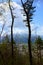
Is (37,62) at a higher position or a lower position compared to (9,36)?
lower

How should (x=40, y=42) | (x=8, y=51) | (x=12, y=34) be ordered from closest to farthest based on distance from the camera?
(x=12, y=34) → (x=8, y=51) → (x=40, y=42)

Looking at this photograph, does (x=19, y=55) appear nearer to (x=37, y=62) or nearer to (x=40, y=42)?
(x=37, y=62)

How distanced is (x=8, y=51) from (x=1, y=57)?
884 mm

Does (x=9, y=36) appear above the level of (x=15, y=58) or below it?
above

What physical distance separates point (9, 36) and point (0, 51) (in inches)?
55.4

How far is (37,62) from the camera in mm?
21969

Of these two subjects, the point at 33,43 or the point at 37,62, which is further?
the point at 33,43

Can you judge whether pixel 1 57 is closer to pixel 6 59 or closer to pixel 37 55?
pixel 6 59

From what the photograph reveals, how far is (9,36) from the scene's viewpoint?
22828mm

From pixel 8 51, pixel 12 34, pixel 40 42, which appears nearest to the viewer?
pixel 12 34

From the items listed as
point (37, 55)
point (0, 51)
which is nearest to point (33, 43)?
point (37, 55)

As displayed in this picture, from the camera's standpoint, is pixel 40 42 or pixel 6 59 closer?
pixel 6 59

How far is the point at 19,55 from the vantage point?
2238 cm

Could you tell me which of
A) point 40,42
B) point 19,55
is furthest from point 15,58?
point 40,42
